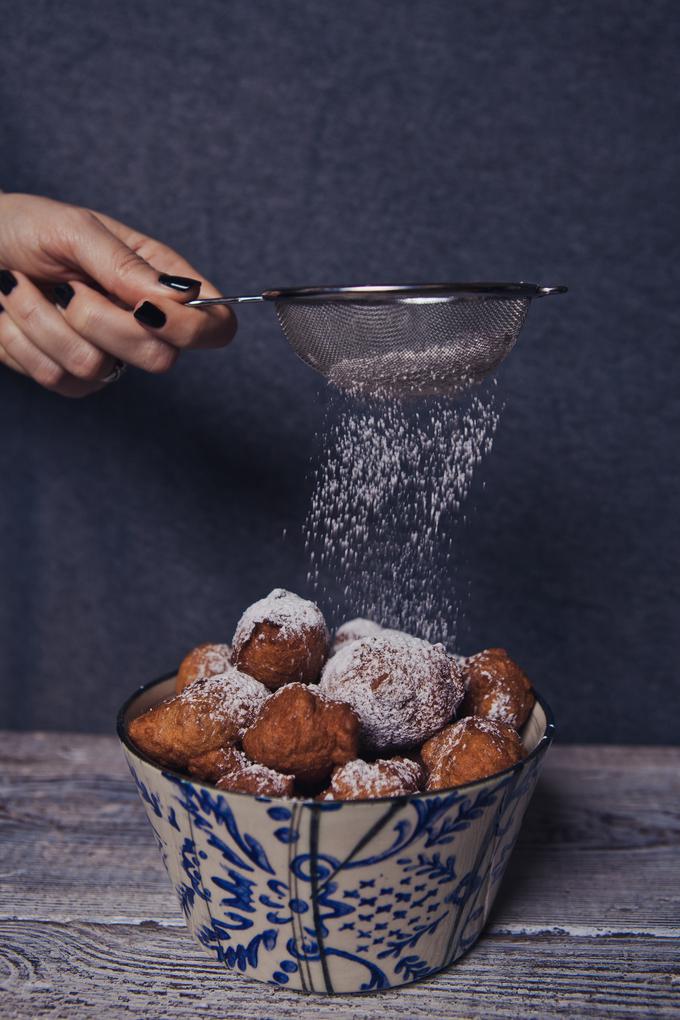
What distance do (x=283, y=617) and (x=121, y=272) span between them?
0.36 m

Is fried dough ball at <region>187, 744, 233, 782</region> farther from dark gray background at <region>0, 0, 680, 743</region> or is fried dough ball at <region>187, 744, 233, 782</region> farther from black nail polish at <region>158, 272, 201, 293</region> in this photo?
dark gray background at <region>0, 0, 680, 743</region>

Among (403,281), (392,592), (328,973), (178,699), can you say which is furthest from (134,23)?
(328,973)

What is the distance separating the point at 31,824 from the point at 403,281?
846mm

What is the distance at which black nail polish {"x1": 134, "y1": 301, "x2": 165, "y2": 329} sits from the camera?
33.4 inches

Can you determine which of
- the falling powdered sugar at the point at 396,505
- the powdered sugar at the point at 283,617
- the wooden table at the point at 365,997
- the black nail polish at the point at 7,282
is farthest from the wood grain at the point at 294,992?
the black nail polish at the point at 7,282

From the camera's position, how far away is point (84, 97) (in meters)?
1.30

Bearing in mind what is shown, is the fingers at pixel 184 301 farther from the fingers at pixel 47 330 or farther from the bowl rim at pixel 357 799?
the bowl rim at pixel 357 799

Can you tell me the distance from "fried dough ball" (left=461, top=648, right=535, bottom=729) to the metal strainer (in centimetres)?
29

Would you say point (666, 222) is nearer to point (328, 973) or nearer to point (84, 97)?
point (84, 97)

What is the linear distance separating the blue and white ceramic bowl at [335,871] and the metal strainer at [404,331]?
0.39 meters

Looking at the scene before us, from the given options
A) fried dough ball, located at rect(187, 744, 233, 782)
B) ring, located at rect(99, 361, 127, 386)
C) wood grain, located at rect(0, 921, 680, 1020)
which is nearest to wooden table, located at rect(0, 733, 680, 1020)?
wood grain, located at rect(0, 921, 680, 1020)

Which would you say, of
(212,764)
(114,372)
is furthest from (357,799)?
(114,372)

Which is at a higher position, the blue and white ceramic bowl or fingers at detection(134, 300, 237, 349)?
fingers at detection(134, 300, 237, 349)

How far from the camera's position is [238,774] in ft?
2.34
